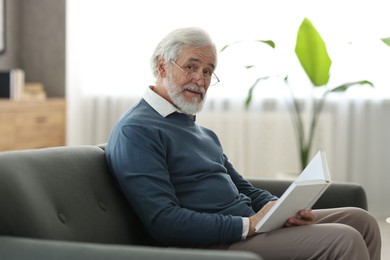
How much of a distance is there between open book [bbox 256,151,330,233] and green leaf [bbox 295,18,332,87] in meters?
2.07

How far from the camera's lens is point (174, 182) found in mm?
2205

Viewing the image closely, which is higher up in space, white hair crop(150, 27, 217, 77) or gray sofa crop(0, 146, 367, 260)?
white hair crop(150, 27, 217, 77)

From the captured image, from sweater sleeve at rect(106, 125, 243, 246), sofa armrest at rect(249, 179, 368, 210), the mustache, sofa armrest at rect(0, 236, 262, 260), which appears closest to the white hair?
the mustache

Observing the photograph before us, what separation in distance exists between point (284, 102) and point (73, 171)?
3.10m

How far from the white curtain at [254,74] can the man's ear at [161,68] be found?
8.48 feet

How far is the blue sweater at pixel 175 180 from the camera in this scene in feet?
6.73

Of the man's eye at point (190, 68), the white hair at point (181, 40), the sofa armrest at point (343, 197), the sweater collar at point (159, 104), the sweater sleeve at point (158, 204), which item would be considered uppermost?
the white hair at point (181, 40)

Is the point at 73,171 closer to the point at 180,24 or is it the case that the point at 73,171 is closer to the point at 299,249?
the point at 299,249

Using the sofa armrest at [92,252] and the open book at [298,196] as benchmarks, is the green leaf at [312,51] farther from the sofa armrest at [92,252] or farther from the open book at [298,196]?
the sofa armrest at [92,252]

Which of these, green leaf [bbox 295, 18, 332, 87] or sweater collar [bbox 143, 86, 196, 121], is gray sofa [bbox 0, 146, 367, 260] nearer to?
sweater collar [bbox 143, 86, 196, 121]

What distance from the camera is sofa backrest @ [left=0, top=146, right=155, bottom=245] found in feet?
5.72

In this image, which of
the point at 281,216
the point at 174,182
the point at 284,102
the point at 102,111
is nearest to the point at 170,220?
the point at 174,182

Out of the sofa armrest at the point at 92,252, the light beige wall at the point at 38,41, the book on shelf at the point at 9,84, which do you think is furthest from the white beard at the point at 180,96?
the light beige wall at the point at 38,41

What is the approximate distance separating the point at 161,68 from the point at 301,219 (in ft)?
2.27
